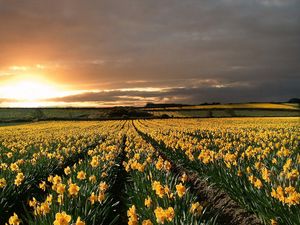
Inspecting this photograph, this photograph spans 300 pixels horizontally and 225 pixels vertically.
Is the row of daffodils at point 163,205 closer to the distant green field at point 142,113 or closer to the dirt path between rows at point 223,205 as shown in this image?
the dirt path between rows at point 223,205

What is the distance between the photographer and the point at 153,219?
210 inches

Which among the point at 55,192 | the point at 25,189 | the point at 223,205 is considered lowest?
the point at 223,205

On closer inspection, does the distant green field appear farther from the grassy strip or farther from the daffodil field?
the daffodil field

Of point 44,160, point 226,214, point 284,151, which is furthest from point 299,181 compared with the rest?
point 44,160

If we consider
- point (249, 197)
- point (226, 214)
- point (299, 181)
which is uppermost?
point (299, 181)

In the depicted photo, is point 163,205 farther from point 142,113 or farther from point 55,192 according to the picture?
point 142,113

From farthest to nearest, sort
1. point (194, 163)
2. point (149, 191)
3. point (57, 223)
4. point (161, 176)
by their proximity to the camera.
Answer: point (194, 163) < point (161, 176) < point (149, 191) < point (57, 223)

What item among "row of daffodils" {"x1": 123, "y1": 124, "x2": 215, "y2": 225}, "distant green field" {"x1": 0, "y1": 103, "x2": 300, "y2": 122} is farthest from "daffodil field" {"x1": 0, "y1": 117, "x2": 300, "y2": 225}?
"distant green field" {"x1": 0, "y1": 103, "x2": 300, "y2": 122}

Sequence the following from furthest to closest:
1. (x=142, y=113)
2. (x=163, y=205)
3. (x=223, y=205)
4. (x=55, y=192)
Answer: (x=142, y=113) < (x=223, y=205) < (x=55, y=192) < (x=163, y=205)

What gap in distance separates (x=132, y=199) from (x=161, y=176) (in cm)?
99

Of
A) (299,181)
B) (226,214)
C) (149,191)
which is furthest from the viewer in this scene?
(226,214)

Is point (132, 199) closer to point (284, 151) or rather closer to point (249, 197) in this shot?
point (249, 197)

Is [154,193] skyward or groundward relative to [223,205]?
skyward

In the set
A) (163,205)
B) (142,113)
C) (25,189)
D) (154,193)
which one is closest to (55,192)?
(154,193)
